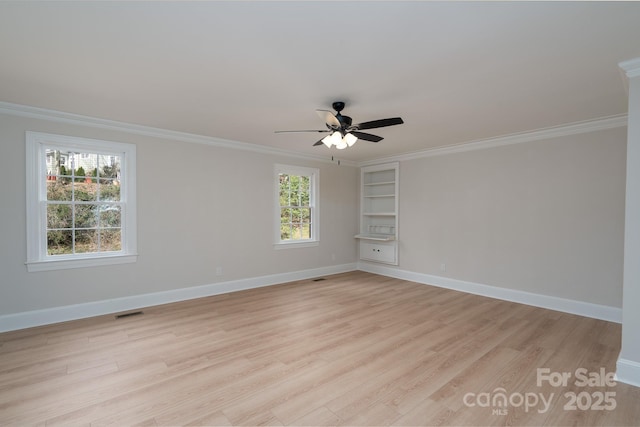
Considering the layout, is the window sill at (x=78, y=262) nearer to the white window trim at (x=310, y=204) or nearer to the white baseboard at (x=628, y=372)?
the white window trim at (x=310, y=204)

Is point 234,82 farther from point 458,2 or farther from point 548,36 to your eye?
point 548,36

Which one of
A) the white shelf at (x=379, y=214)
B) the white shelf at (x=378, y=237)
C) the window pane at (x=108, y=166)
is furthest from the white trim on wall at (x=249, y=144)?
the white shelf at (x=378, y=237)

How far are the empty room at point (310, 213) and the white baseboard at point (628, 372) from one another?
0.09 feet

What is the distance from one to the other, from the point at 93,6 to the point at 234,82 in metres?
1.16

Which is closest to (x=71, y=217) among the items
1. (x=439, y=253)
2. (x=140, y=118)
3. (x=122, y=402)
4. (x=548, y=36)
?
(x=140, y=118)

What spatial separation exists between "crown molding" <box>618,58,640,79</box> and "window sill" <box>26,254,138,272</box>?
5571 millimetres

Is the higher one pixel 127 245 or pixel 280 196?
pixel 280 196

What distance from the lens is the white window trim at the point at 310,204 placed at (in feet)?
18.8

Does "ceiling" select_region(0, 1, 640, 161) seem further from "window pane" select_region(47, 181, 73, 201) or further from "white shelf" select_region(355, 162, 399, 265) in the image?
"white shelf" select_region(355, 162, 399, 265)

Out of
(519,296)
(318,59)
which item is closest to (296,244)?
(519,296)

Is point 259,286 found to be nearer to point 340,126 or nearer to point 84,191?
point 84,191

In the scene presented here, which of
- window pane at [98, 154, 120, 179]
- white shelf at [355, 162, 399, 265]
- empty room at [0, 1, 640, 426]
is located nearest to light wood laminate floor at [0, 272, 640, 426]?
empty room at [0, 1, 640, 426]

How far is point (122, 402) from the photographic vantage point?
219cm

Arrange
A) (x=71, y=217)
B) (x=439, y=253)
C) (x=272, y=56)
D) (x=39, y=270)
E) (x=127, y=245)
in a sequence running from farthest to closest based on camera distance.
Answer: (x=439, y=253), (x=127, y=245), (x=71, y=217), (x=39, y=270), (x=272, y=56)
